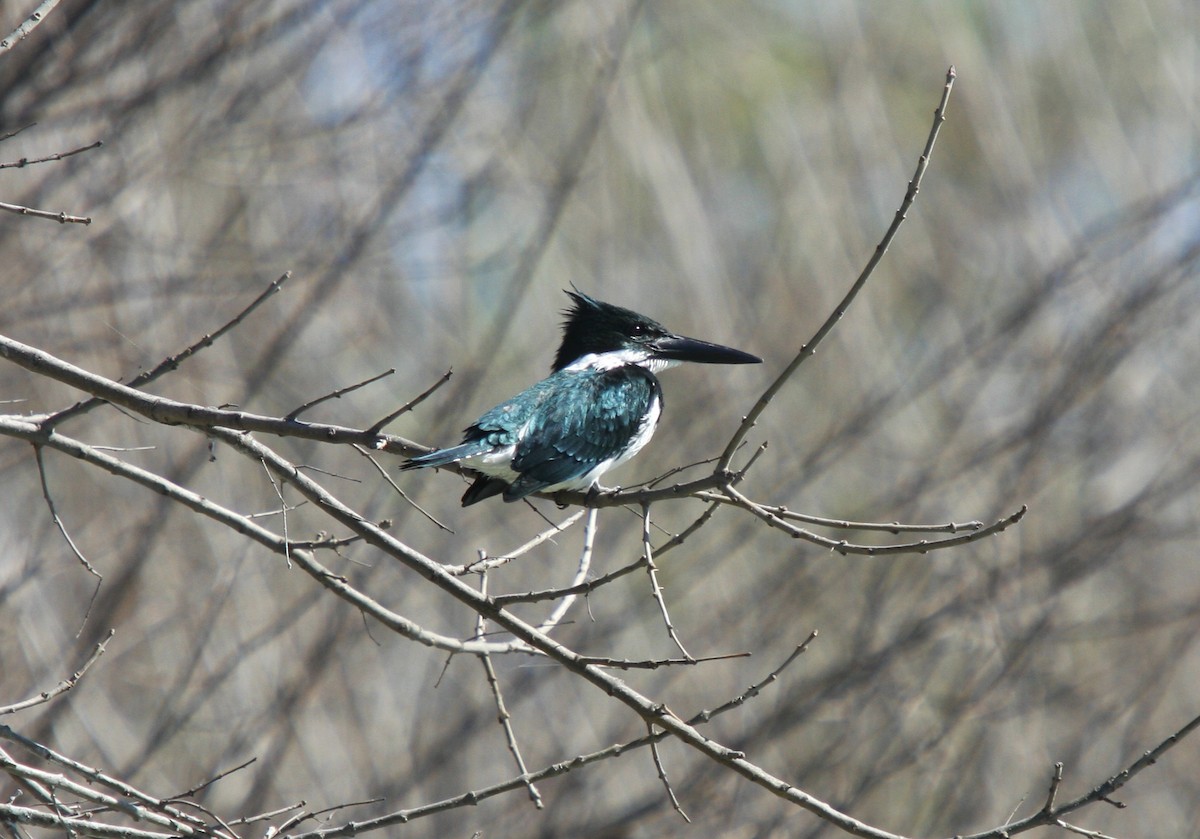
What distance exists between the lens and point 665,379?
271 inches

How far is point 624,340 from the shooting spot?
15.6 ft

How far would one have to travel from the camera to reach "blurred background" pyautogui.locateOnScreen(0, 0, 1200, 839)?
218 inches

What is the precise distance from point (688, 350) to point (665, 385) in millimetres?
1963

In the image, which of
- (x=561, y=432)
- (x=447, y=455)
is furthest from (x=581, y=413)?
(x=447, y=455)

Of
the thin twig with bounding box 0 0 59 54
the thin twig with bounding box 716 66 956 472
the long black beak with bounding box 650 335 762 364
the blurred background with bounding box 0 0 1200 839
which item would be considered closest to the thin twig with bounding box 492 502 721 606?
the thin twig with bounding box 716 66 956 472

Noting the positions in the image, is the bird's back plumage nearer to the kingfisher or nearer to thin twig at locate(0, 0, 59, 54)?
the kingfisher

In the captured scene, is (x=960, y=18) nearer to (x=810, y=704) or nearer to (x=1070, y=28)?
(x=1070, y=28)

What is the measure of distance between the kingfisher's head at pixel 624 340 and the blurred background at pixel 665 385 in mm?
1108

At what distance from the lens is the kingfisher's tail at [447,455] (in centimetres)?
279

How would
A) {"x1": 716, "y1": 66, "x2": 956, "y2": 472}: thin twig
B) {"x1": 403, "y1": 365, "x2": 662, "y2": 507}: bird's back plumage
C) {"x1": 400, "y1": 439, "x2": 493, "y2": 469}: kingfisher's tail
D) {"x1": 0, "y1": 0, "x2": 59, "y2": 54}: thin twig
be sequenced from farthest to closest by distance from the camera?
{"x1": 403, "y1": 365, "x2": 662, "y2": 507}: bird's back plumage → {"x1": 400, "y1": 439, "x2": 493, "y2": 469}: kingfisher's tail → {"x1": 0, "y1": 0, "x2": 59, "y2": 54}: thin twig → {"x1": 716, "y1": 66, "x2": 956, "y2": 472}: thin twig

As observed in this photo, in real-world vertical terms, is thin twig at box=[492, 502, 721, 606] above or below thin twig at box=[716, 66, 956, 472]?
below

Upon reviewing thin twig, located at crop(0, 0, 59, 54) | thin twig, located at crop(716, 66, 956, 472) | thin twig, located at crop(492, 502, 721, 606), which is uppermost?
thin twig, located at crop(0, 0, 59, 54)

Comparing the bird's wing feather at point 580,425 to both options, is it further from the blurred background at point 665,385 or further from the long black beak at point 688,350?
the blurred background at point 665,385

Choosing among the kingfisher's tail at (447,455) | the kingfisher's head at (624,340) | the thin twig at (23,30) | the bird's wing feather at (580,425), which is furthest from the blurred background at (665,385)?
the thin twig at (23,30)
